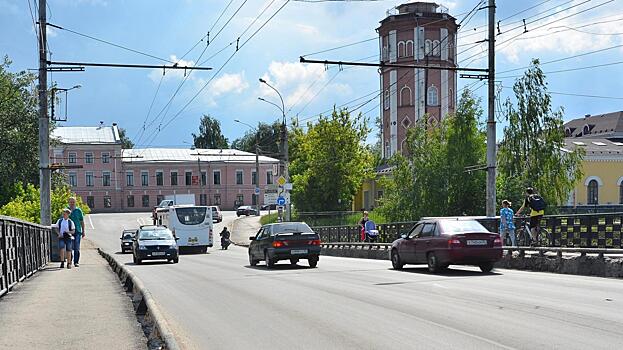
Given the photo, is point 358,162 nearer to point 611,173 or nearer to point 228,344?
point 611,173

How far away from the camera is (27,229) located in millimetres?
18078

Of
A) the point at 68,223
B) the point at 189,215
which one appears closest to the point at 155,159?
the point at 189,215

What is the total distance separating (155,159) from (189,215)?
62.3m

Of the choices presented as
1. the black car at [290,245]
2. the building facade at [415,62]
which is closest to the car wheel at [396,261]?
the black car at [290,245]

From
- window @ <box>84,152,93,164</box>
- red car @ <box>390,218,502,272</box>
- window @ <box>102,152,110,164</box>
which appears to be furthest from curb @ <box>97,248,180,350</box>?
window @ <box>84,152,93,164</box>

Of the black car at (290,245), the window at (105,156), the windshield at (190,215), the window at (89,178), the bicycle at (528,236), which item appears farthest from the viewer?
the window at (89,178)

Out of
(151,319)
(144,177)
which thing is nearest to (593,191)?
(151,319)

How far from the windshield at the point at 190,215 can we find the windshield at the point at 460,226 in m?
30.0

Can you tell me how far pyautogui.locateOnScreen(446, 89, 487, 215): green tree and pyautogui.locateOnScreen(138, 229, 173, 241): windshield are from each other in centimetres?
2146

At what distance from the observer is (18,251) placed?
15.3 m

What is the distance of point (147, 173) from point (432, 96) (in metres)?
47.6

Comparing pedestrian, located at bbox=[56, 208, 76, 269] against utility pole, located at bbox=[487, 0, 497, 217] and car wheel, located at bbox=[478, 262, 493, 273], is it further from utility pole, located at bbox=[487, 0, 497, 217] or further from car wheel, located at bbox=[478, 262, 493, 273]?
utility pole, located at bbox=[487, 0, 497, 217]

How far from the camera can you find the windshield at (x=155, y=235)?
32.0m

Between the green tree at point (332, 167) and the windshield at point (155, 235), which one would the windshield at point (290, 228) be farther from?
the green tree at point (332, 167)
